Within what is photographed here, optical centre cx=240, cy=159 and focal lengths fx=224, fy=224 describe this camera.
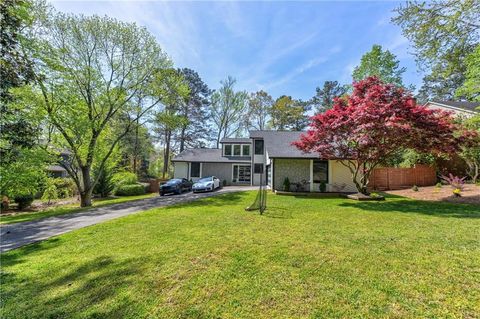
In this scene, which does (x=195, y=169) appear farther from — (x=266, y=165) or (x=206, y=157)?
(x=266, y=165)

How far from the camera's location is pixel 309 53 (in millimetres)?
12414

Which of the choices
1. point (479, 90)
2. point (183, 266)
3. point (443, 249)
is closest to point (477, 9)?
point (479, 90)

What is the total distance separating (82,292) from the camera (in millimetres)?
3545

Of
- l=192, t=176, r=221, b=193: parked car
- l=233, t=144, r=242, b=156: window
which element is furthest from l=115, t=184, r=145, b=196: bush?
l=233, t=144, r=242, b=156: window

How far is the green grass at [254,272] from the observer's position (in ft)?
9.77

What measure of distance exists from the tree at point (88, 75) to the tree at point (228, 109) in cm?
1754

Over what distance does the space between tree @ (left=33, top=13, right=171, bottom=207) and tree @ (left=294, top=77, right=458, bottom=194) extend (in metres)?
11.9

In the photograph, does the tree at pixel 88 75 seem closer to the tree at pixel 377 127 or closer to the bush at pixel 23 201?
the bush at pixel 23 201

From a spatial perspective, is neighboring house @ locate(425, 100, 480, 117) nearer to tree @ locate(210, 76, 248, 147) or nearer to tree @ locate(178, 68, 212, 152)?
tree @ locate(210, 76, 248, 147)

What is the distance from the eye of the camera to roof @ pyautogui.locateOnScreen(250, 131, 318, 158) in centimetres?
1543

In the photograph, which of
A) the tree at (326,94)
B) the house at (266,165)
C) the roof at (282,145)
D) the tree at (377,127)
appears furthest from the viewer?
the tree at (326,94)

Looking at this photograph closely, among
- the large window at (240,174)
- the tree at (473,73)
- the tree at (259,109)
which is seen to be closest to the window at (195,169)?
the large window at (240,174)

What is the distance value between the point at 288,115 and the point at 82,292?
3417cm

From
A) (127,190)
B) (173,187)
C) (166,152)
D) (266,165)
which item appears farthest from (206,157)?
(166,152)
